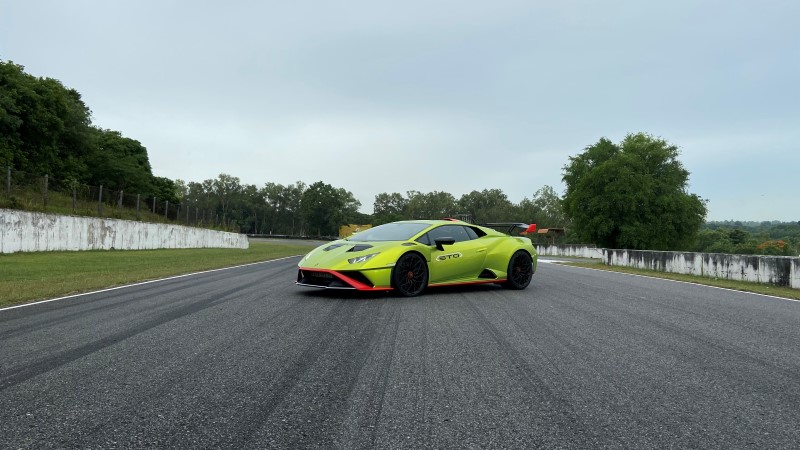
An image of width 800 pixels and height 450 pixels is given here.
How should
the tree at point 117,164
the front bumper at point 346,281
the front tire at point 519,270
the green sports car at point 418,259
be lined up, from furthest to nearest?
the tree at point 117,164
the front tire at point 519,270
the green sports car at point 418,259
the front bumper at point 346,281

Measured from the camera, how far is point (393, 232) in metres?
9.33

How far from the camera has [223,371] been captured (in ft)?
12.3

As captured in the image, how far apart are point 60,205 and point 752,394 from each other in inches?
951

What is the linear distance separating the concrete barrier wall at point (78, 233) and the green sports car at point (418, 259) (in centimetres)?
1492

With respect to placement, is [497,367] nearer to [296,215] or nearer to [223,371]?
[223,371]

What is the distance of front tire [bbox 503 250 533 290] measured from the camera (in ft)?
32.0

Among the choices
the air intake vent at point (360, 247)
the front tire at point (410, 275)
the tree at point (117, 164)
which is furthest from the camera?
the tree at point (117, 164)

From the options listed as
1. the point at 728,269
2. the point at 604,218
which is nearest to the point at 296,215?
the point at 604,218

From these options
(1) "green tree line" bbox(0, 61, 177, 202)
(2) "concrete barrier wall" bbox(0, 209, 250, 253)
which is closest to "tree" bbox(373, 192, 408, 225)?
(1) "green tree line" bbox(0, 61, 177, 202)

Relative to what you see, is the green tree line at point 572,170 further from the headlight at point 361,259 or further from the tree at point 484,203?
the tree at point 484,203

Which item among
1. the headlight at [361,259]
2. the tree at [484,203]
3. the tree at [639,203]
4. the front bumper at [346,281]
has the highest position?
the tree at [484,203]

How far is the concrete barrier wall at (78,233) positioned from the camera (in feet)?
61.2

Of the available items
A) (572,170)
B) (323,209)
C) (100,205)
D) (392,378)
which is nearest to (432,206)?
(323,209)

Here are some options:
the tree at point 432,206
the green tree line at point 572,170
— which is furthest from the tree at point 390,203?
the green tree line at point 572,170
